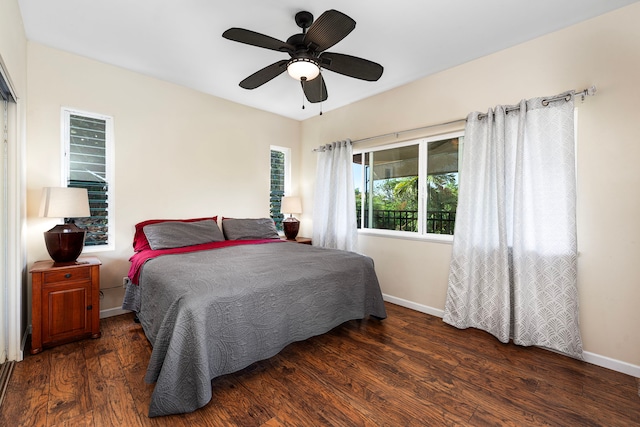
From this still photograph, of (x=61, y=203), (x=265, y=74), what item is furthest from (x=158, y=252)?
(x=265, y=74)

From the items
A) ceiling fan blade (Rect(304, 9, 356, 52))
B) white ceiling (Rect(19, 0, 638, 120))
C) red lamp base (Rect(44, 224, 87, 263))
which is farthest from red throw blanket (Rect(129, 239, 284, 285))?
ceiling fan blade (Rect(304, 9, 356, 52))

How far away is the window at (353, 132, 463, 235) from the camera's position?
3.12 metres

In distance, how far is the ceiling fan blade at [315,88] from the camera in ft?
7.94

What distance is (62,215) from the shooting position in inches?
92.7

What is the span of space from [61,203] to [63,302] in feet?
2.64

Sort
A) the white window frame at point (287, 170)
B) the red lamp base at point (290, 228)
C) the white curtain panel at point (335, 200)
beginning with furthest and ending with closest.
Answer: the white window frame at point (287, 170) < the red lamp base at point (290, 228) < the white curtain panel at point (335, 200)

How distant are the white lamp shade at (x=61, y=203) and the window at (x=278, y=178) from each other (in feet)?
7.82

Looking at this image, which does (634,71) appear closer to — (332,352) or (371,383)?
(371,383)

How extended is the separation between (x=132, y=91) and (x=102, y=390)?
282cm


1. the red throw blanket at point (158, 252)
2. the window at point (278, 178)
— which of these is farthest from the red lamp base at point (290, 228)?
the red throw blanket at point (158, 252)

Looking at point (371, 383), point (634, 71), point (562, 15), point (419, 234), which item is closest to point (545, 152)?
point (634, 71)

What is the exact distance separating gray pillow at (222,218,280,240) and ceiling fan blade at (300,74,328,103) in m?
1.78

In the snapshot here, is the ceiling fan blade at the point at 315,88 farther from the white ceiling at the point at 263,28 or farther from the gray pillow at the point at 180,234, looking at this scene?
the gray pillow at the point at 180,234

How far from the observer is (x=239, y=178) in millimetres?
4051
